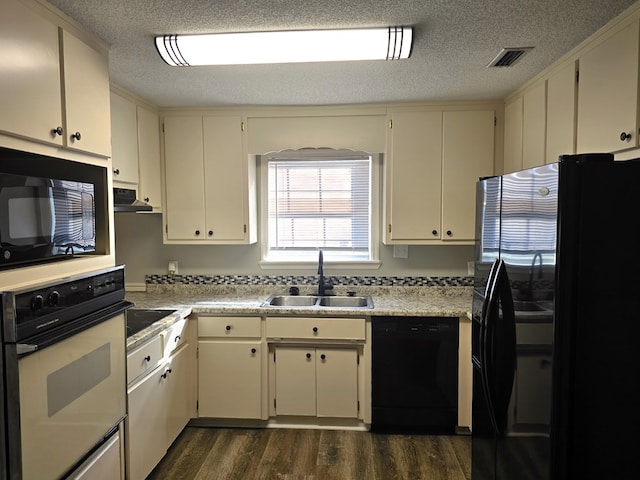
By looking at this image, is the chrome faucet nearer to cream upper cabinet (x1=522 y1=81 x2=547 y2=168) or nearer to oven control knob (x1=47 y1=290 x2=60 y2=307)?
cream upper cabinet (x1=522 y1=81 x2=547 y2=168)

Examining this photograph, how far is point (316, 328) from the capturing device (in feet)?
9.20

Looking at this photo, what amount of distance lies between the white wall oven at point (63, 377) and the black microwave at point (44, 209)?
0.12 meters

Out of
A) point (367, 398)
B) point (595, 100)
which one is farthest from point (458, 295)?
point (595, 100)

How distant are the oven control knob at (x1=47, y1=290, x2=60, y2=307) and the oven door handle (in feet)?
0.29

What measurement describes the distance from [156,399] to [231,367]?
60cm

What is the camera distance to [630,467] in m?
1.31

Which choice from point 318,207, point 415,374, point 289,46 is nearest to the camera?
Answer: point 289,46

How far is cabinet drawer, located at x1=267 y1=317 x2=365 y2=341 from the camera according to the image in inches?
110

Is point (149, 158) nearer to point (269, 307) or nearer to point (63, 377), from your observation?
point (269, 307)

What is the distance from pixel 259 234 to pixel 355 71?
1581 millimetres

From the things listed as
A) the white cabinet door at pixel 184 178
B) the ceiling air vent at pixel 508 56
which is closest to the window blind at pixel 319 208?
the white cabinet door at pixel 184 178

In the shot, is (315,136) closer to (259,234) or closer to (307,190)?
(307,190)

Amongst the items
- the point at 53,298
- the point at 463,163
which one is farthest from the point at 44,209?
the point at 463,163

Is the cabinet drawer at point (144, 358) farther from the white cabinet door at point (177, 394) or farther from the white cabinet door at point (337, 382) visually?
the white cabinet door at point (337, 382)
